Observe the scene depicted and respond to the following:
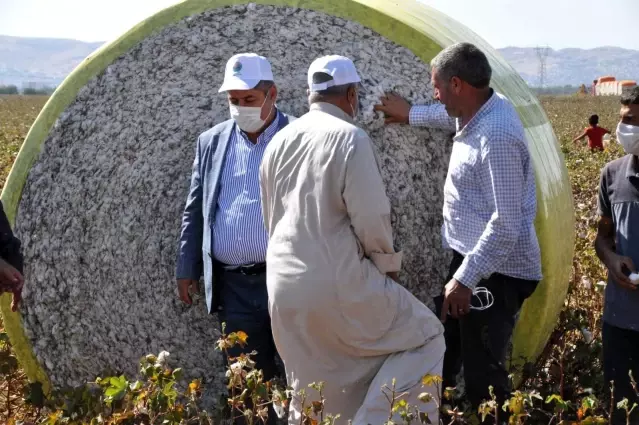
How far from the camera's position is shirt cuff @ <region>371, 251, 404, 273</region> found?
3.52 m

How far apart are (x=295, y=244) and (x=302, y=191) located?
20 cm

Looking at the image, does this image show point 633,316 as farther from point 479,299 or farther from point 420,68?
point 420,68

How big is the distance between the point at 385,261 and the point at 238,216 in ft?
3.10

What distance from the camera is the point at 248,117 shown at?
427cm

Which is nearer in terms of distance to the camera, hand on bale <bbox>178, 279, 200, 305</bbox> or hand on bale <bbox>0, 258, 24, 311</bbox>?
hand on bale <bbox>0, 258, 24, 311</bbox>

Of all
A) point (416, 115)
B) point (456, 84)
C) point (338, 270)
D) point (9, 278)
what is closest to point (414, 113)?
point (416, 115)

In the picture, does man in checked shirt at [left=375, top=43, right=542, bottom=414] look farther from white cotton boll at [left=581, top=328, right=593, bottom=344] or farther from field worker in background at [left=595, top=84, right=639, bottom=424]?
white cotton boll at [left=581, top=328, right=593, bottom=344]

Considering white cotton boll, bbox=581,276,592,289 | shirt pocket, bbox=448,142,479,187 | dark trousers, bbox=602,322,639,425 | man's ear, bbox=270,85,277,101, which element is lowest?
white cotton boll, bbox=581,276,592,289

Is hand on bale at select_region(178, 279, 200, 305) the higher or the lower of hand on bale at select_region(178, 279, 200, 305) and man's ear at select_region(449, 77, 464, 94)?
the lower

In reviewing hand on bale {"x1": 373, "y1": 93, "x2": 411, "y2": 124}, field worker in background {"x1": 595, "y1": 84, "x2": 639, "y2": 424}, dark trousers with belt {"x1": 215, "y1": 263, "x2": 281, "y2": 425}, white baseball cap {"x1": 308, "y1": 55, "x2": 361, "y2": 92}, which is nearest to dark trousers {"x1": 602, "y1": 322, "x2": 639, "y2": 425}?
field worker in background {"x1": 595, "y1": 84, "x2": 639, "y2": 424}

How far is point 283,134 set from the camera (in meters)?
3.55

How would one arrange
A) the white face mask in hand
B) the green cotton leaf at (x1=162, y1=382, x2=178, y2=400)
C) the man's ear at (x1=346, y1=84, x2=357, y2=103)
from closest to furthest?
the green cotton leaf at (x1=162, y1=382, x2=178, y2=400), the man's ear at (x1=346, y1=84, x2=357, y2=103), the white face mask in hand

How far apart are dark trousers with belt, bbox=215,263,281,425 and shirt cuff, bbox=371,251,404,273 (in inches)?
31.5

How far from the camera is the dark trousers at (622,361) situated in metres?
4.05
